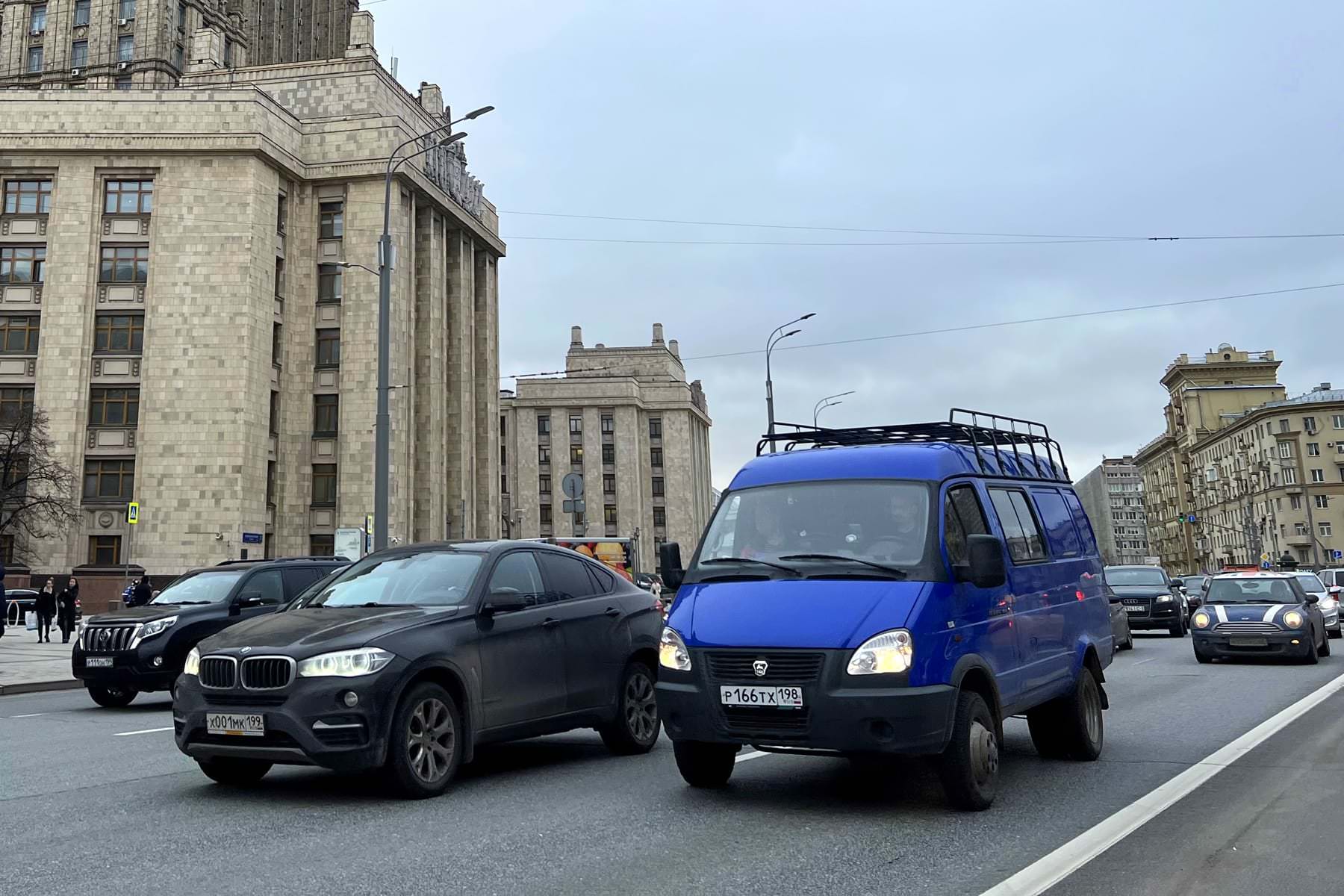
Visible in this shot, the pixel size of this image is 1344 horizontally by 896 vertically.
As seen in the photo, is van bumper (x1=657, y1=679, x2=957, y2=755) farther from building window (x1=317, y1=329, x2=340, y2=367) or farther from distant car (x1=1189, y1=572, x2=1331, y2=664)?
building window (x1=317, y1=329, x2=340, y2=367)

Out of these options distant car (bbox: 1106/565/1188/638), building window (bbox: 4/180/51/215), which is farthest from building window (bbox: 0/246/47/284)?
distant car (bbox: 1106/565/1188/638)

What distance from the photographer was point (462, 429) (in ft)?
189

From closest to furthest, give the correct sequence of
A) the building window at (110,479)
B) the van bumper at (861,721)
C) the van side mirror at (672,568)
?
the van bumper at (861,721)
the van side mirror at (672,568)
the building window at (110,479)

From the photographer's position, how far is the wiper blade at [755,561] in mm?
6484

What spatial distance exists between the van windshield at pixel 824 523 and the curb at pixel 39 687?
1303 centimetres

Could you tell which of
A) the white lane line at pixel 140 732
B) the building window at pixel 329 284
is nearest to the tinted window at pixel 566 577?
the white lane line at pixel 140 732

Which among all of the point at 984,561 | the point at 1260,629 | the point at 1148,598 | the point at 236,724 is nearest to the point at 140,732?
the point at 236,724

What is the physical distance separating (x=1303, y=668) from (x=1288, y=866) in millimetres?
13245

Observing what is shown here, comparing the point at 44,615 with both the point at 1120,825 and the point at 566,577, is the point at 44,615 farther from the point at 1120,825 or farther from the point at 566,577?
the point at 1120,825

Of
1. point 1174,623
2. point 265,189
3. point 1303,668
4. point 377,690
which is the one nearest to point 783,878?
point 377,690

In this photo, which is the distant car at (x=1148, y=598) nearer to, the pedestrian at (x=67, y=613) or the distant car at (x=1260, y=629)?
the distant car at (x=1260, y=629)

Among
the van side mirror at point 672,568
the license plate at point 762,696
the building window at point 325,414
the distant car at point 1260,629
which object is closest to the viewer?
the license plate at point 762,696

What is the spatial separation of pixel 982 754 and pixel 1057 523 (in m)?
2.88

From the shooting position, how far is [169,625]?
12438 millimetres
